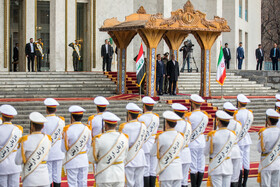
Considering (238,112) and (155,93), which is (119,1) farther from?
(238,112)

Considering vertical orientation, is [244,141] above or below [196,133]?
below

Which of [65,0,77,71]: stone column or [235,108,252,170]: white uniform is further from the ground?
[65,0,77,71]: stone column

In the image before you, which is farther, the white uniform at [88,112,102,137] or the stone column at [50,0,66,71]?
the stone column at [50,0,66,71]

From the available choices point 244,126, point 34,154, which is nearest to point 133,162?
point 34,154

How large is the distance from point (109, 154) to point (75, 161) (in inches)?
58.9

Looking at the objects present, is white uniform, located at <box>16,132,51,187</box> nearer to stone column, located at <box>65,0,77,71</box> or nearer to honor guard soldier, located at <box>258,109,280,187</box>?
honor guard soldier, located at <box>258,109,280,187</box>

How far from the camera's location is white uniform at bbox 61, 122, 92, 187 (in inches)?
371

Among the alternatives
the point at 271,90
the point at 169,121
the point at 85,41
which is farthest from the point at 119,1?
the point at 169,121

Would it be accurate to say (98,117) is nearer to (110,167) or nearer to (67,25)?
(110,167)

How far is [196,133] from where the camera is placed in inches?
436

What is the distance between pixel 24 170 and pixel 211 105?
15.8 m

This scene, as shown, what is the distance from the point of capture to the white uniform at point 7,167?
911cm

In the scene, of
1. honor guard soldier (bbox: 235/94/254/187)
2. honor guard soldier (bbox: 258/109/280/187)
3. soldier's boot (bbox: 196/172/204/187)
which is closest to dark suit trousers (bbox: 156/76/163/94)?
honor guard soldier (bbox: 235/94/254/187)

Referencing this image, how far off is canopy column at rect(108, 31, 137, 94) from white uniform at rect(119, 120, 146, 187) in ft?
48.9
